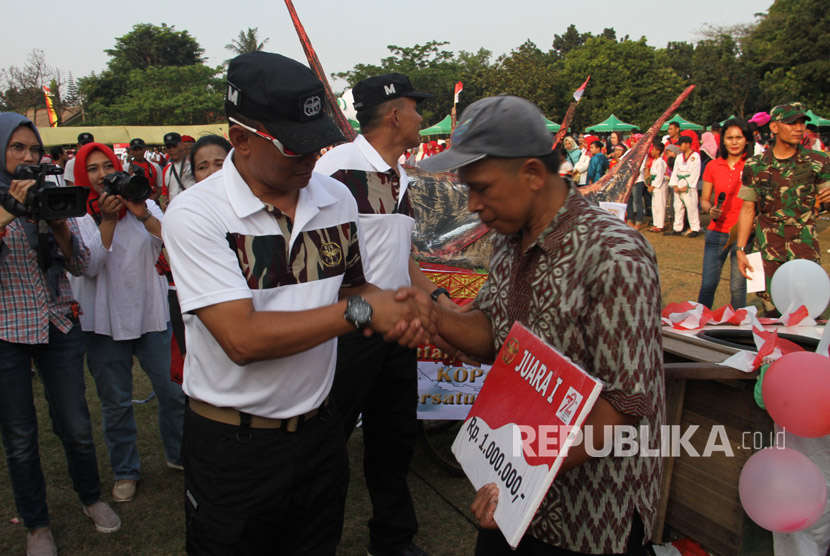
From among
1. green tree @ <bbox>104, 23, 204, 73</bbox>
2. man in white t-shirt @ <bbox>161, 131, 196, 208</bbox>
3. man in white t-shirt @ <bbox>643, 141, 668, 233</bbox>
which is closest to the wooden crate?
man in white t-shirt @ <bbox>161, 131, 196, 208</bbox>

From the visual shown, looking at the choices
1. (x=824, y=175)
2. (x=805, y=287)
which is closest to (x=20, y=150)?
(x=805, y=287)

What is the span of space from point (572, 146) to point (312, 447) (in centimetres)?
1771

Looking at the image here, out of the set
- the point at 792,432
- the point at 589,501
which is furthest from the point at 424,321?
the point at 792,432

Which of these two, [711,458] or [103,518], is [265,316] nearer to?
[711,458]

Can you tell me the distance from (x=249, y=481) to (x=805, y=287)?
2.69 metres

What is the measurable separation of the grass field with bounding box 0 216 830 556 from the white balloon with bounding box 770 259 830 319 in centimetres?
214

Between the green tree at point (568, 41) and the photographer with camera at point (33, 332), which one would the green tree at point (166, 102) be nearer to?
the photographer with camera at point (33, 332)

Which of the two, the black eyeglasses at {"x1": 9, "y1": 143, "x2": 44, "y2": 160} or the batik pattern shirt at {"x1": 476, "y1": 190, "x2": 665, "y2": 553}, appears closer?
the batik pattern shirt at {"x1": 476, "y1": 190, "x2": 665, "y2": 553}

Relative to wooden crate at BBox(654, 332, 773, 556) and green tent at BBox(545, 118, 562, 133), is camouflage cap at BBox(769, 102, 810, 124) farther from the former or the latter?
wooden crate at BBox(654, 332, 773, 556)

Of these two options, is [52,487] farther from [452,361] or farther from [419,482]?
[452,361]

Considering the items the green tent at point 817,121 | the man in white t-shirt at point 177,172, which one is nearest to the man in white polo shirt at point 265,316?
the man in white t-shirt at point 177,172

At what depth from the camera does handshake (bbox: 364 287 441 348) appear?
1.84m

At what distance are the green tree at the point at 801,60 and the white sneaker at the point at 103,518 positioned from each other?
128 feet

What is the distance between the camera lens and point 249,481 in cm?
189
